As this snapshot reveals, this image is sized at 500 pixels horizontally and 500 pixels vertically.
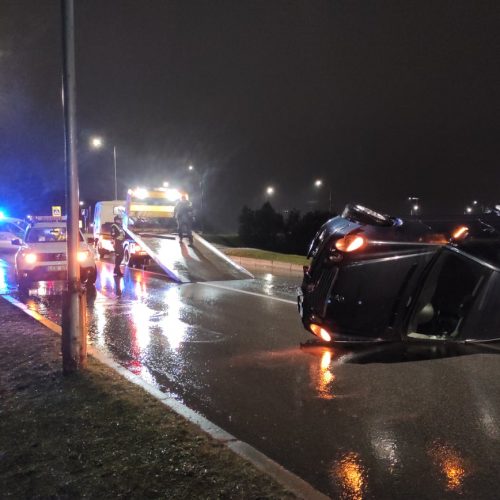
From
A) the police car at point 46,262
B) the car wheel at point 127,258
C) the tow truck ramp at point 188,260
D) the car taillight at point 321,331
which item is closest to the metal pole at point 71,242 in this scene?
the car taillight at point 321,331

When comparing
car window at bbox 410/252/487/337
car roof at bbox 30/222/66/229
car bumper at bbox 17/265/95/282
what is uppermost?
car roof at bbox 30/222/66/229

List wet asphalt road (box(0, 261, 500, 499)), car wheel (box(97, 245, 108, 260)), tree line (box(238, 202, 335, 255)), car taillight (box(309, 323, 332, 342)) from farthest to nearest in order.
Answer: tree line (box(238, 202, 335, 255))
car wheel (box(97, 245, 108, 260))
car taillight (box(309, 323, 332, 342))
wet asphalt road (box(0, 261, 500, 499))

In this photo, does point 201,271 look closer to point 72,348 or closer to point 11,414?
point 72,348

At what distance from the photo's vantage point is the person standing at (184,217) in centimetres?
1877

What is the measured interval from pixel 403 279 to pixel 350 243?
64 cm

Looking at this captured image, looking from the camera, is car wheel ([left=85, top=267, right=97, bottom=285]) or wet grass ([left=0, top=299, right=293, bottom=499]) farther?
car wheel ([left=85, top=267, right=97, bottom=285])

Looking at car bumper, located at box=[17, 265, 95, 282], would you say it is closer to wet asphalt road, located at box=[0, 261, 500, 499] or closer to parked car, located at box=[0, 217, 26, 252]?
wet asphalt road, located at box=[0, 261, 500, 499]

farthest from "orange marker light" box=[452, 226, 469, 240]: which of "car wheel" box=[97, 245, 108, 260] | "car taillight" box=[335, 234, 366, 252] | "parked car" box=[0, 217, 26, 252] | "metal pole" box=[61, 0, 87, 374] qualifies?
"parked car" box=[0, 217, 26, 252]

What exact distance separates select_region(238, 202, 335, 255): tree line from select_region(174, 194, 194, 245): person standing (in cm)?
2723

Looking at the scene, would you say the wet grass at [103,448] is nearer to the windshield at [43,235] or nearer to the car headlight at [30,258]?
the car headlight at [30,258]

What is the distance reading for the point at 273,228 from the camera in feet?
166

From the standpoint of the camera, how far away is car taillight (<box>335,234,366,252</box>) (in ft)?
17.2

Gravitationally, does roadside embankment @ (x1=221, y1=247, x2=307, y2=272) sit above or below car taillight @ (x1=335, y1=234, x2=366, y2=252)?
below

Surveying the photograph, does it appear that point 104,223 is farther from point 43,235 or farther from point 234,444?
point 234,444
